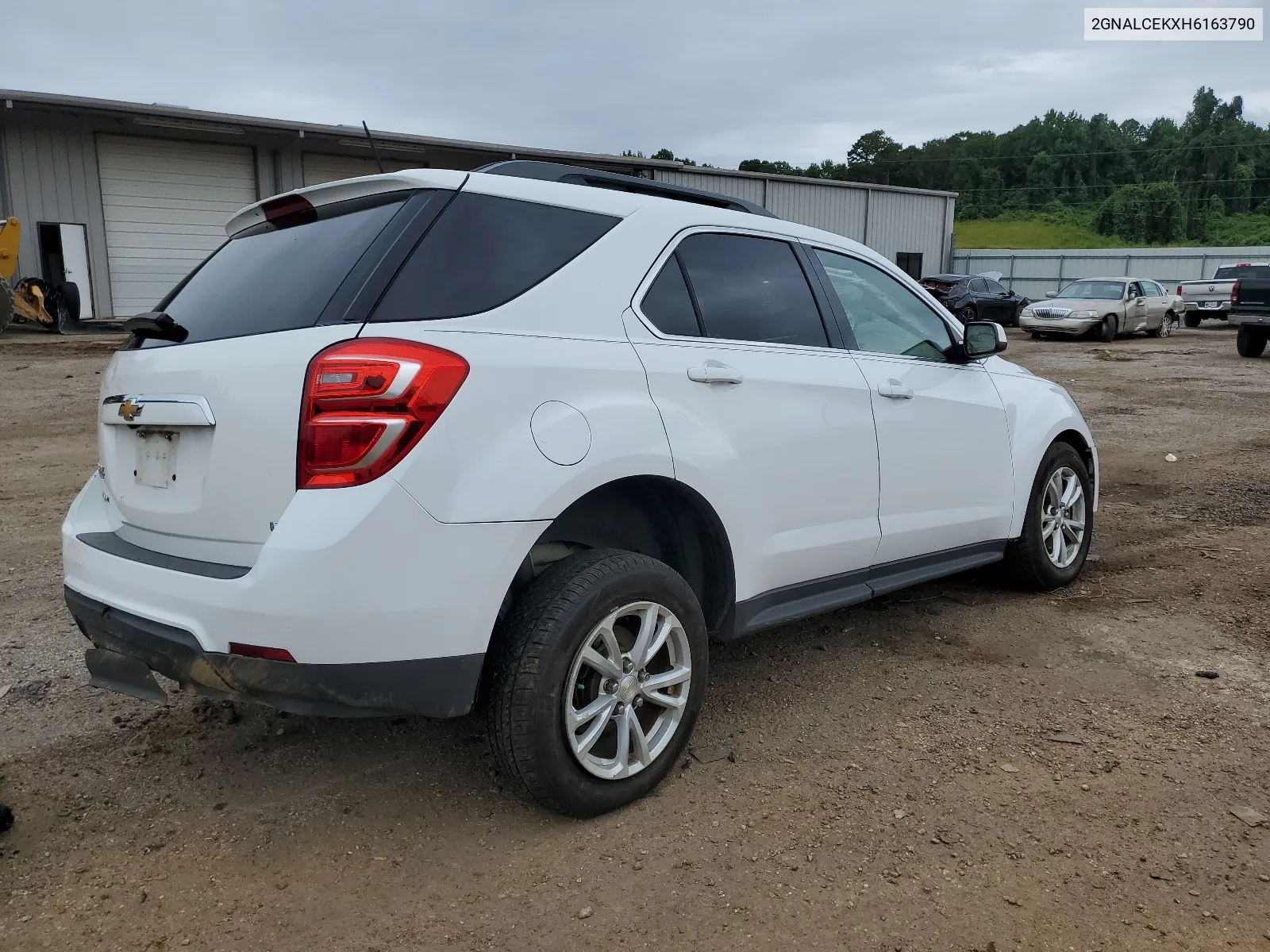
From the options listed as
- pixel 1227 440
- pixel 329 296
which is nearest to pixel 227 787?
pixel 329 296

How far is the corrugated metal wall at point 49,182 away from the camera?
2031 centimetres

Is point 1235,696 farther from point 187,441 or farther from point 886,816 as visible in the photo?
point 187,441

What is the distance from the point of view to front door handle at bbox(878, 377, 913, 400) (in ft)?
12.4

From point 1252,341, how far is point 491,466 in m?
20.0

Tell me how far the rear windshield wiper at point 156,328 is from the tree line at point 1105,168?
7244 cm

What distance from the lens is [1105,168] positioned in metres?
83.2

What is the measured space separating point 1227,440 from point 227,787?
9922 mm

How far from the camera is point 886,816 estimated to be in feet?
9.27

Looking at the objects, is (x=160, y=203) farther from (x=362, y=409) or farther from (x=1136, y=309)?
(x=1136, y=309)

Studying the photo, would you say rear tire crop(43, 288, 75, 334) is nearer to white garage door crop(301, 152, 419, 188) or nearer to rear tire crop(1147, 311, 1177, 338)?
white garage door crop(301, 152, 419, 188)

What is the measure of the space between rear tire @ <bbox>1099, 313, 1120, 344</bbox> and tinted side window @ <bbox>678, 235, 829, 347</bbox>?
2211 cm

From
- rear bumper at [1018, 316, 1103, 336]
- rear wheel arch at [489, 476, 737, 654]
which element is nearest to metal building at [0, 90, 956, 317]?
rear bumper at [1018, 316, 1103, 336]

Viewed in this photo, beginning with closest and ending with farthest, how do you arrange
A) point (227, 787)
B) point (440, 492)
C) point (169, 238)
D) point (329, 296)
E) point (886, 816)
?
point (440, 492)
point (329, 296)
point (886, 816)
point (227, 787)
point (169, 238)

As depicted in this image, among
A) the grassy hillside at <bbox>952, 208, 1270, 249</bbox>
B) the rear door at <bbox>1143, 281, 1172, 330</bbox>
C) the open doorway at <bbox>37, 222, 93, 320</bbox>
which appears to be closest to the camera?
the open doorway at <bbox>37, 222, 93, 320</bbox>
